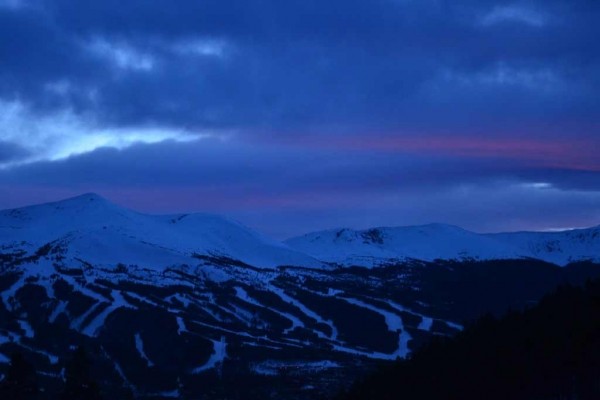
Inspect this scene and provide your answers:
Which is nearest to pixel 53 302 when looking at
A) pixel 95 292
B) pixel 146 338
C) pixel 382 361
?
pixel 95 292

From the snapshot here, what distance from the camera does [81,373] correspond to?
38.0m

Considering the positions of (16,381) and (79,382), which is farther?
(79,382)

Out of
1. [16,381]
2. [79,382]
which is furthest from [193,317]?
[16,381]

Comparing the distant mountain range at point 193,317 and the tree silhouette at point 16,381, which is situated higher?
the tree silhouette at point 16,381

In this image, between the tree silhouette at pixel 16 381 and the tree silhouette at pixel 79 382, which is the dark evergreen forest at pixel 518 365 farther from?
the tree silhouette at pixel 16 381

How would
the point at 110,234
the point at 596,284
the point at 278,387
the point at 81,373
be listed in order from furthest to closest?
1. the point at 110,234
2. the point at 278,387
3. the point at 596,284
4. the point at 81,373

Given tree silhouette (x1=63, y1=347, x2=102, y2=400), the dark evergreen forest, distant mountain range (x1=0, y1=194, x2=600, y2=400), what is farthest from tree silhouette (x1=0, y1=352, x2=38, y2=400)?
distant mountain range (x1=0, y1=194, x2=600, y2=400)

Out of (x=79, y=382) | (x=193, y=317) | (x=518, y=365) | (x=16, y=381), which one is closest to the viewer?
(x=16, y=381)

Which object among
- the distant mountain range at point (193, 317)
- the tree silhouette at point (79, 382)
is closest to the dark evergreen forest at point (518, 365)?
the tree silhouette at point (79, 382)

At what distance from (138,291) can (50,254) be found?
101 ft

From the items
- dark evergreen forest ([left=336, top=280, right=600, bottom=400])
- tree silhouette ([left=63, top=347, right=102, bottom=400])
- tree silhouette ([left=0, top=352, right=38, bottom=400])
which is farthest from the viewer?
dark evergreen forest ([left=336, top=280, right=600, bottom=400])

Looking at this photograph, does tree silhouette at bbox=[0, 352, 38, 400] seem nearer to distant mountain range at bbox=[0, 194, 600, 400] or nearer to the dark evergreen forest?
the dark evergreen forest

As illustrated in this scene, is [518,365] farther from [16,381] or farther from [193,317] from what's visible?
[193,317]

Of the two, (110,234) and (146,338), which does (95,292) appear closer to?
(146,338)
